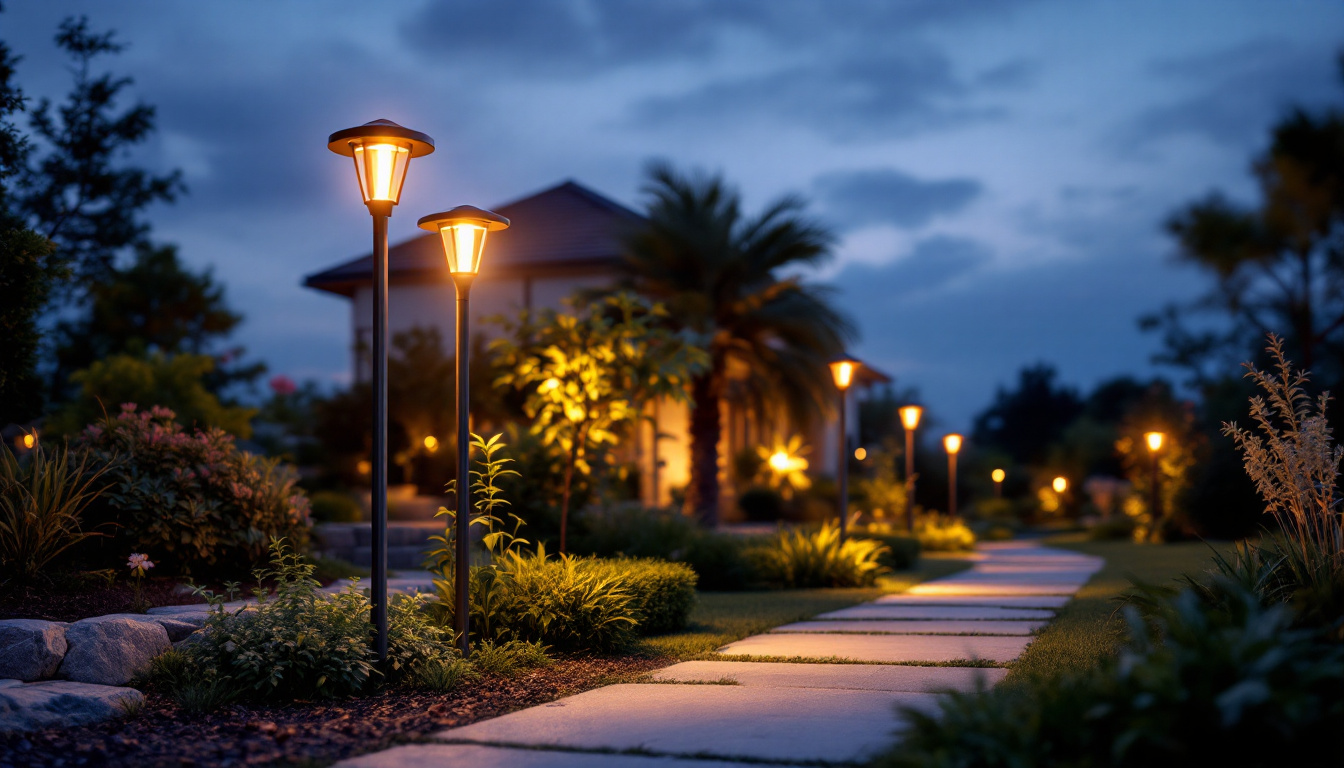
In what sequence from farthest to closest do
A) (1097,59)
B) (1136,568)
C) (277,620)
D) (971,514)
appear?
(971,514) < (1097,59) < (1136,568) < (277,620)

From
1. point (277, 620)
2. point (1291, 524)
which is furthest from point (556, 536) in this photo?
point (1291, 524)

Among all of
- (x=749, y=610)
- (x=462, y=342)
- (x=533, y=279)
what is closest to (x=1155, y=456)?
(x=533, y=279)

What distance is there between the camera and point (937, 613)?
8.91 meters

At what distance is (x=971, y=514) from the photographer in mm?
39906

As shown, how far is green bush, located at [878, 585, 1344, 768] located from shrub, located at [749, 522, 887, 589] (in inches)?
350

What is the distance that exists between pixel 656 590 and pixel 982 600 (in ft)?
14.0

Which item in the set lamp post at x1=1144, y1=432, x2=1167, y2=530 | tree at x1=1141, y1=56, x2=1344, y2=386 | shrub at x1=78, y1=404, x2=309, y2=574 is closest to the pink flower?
shrub at x1=78, y1=404, x2=309, y2=574

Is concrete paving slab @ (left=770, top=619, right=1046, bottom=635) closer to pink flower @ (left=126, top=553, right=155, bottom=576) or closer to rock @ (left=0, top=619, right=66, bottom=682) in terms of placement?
pink flower @ (left=126, top=553, right=155, bottom=576)

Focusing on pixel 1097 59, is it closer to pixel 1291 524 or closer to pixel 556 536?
pixel 556 536

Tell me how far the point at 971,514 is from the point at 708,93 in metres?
22.9

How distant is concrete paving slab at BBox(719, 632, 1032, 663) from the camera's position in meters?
6.25

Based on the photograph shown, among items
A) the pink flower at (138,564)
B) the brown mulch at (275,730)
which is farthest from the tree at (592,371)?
the brown mulch at (275,730)

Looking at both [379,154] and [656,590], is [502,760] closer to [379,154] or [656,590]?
[379,154]

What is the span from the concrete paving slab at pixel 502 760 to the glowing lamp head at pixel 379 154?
301cm
